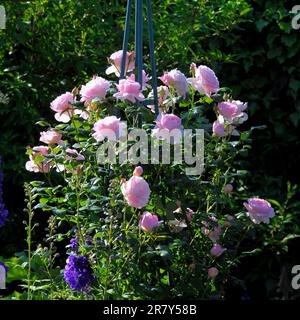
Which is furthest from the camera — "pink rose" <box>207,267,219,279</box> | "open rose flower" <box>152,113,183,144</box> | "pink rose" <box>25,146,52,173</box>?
"pink rose" <box>25,146,52,173</box>

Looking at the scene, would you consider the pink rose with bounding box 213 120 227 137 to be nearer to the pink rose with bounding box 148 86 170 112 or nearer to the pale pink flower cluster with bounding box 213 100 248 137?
the pale pink flower cluster with bounding box 213 100 248 137

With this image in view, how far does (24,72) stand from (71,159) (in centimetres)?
134

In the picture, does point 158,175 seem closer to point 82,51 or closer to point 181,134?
point 181,134

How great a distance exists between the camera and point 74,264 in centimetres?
241

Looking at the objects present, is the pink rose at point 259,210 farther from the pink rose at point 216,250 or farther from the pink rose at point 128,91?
the pink rose at point 128,91

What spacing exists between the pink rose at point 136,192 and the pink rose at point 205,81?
0.45 meters

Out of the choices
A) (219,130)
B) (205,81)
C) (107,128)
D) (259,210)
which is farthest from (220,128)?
(107,128)

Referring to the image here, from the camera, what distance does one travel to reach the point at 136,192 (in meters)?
2.28

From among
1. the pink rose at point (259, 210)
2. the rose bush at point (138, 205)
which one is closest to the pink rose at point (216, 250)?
the rose bush at point (138, 205)

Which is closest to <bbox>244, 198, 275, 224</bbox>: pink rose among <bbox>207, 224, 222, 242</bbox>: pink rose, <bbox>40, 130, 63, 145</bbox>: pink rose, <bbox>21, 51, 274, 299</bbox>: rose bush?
<bbox>21, 51, 274, 299</bbox>: rose bush

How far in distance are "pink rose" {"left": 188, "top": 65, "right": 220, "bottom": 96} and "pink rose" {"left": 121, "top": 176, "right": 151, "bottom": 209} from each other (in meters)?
0.45

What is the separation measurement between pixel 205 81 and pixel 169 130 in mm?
270

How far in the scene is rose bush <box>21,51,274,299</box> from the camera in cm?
240

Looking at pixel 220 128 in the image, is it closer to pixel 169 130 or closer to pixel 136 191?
pixel 169 130
